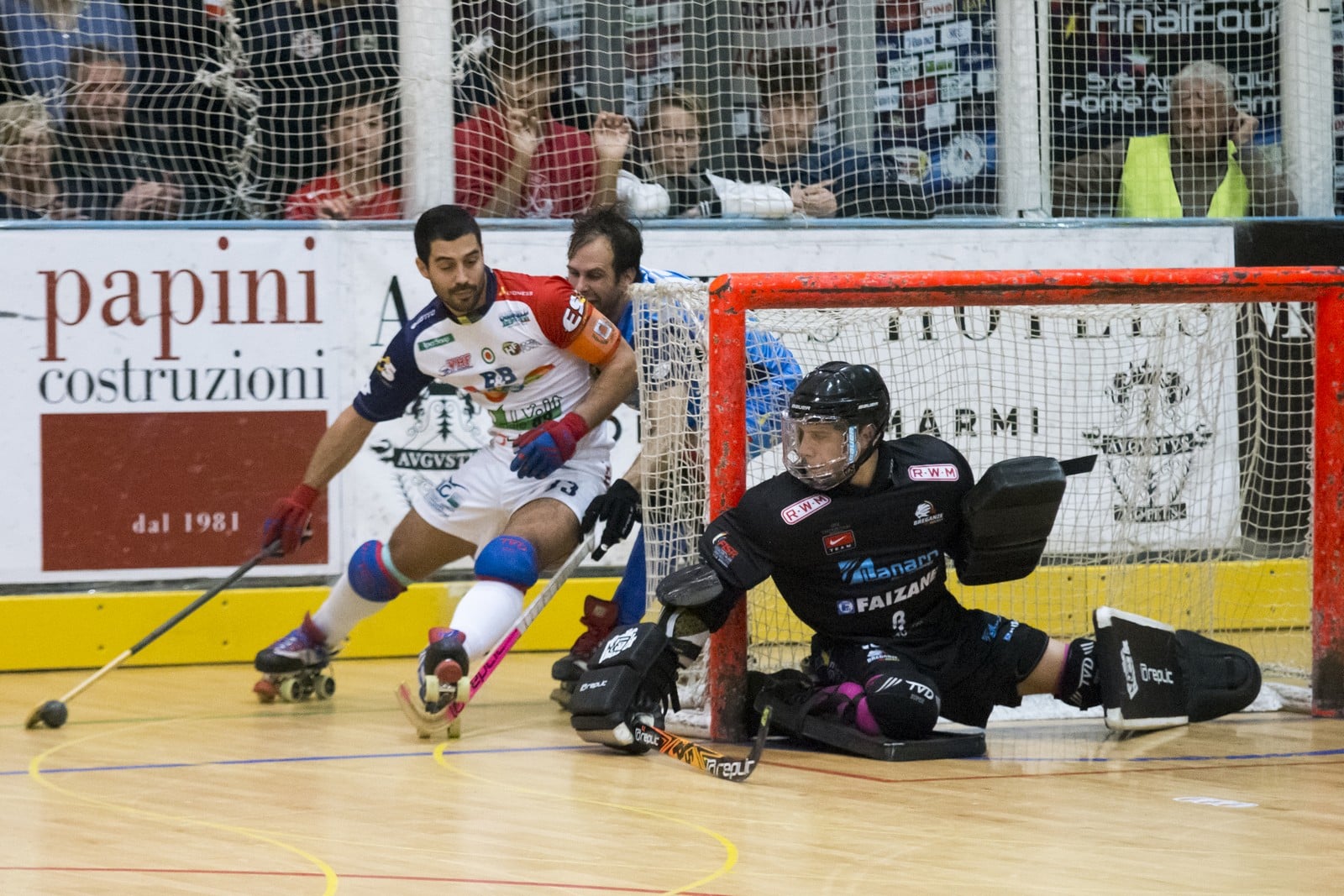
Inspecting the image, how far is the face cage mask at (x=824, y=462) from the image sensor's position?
4035 millimetres

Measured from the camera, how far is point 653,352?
185 inches

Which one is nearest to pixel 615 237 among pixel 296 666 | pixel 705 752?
pixel 296 666

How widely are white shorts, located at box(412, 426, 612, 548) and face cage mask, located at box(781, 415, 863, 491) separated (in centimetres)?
92

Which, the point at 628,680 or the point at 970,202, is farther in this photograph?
the point at 970,202

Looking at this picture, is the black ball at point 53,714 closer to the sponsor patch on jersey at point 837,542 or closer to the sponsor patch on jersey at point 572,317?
the sponsor patch on jersey at point 572,317

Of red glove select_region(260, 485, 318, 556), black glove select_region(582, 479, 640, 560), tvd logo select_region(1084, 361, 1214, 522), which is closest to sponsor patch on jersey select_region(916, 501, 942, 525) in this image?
black glove select_region(582, 479, 640, 560)

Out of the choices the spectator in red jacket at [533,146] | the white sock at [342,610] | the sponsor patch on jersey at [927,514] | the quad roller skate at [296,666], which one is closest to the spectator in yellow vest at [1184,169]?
the spectator in red jacket at [533,146]

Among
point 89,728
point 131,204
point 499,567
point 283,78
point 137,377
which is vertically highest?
point 283,78

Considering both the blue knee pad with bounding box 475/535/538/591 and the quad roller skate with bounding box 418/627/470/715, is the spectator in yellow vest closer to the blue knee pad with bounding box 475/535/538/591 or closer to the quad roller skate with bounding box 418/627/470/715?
the blue knee pad with bounding box 475/535/538/591

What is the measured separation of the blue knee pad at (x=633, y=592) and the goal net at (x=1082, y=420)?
0.31m

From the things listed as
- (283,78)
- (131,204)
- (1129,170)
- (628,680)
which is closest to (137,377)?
(131,204)

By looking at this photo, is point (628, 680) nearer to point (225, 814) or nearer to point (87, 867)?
point (225, 814)

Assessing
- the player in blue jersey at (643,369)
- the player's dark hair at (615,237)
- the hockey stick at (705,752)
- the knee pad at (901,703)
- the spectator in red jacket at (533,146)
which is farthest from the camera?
the spectator in red jacket at (533,146)

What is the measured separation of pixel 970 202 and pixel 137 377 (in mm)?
3242
